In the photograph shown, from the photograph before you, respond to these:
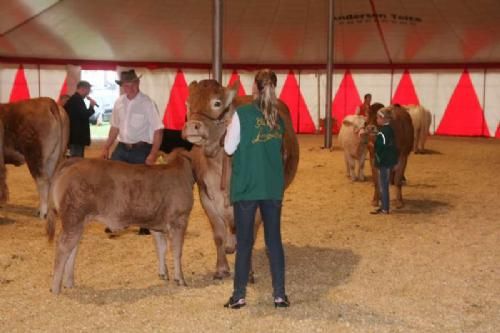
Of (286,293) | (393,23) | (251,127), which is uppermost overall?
(393,23)

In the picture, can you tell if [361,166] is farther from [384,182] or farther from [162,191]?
[162,191]

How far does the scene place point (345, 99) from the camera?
933 inches

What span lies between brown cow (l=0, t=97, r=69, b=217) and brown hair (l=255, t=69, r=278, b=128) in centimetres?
451

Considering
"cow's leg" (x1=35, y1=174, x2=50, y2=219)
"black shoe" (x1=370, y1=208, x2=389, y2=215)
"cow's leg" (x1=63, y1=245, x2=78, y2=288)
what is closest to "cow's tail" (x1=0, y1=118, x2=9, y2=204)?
"cow's leg" (x1=35, y1=174, x2=50, y2=219)

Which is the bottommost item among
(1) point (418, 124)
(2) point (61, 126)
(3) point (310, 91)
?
(1) point (418, 124)

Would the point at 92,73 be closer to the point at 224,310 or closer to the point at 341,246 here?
the point at 341,246

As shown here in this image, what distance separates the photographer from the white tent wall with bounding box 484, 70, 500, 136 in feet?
72.5

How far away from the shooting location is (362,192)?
10609 millimetres

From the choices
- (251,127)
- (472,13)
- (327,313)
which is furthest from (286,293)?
(472,13)

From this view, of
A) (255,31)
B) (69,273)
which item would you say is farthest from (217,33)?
(255,31)

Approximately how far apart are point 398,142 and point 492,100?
46.3 ft

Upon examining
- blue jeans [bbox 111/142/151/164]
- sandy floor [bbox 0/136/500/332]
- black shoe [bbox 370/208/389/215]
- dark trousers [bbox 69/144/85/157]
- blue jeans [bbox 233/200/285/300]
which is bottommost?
sandy floor [bbox 0/136/500/332]

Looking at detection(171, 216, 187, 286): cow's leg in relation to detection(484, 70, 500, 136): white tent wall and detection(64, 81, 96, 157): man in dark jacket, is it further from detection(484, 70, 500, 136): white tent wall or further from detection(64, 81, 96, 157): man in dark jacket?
detection(484, 70, 500, 136): white tent wall

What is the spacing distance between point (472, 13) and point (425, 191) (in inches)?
390
